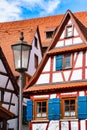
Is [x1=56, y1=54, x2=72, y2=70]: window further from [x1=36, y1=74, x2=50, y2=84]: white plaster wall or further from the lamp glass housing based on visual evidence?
the lamp glass housing

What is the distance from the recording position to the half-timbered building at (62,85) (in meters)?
23.1

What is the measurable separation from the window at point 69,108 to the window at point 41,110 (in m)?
1.21

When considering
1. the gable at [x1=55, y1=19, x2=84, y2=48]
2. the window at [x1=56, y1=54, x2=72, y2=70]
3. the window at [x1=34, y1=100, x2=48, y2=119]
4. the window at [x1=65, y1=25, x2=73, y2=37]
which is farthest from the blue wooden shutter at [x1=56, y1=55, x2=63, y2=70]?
the window at [x1=34, y1=100, x2=48, y2=119]

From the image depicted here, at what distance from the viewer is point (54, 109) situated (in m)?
23.7

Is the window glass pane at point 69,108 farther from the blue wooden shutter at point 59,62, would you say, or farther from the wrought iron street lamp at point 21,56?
the wrought iron street lamp at point 21,56

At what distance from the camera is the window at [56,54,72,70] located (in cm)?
2436

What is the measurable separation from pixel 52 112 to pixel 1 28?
20585 millimetres

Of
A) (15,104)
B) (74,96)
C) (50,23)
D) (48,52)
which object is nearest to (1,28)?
(50,23)

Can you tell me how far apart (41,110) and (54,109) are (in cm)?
96

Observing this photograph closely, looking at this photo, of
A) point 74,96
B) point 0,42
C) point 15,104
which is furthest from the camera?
point 0,42

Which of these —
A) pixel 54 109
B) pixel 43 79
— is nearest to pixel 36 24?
pixel 43 79

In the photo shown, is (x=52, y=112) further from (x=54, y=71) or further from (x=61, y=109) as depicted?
(x=54, y=71)

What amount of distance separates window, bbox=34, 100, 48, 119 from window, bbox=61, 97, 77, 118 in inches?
47.5

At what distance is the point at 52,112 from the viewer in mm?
23812
